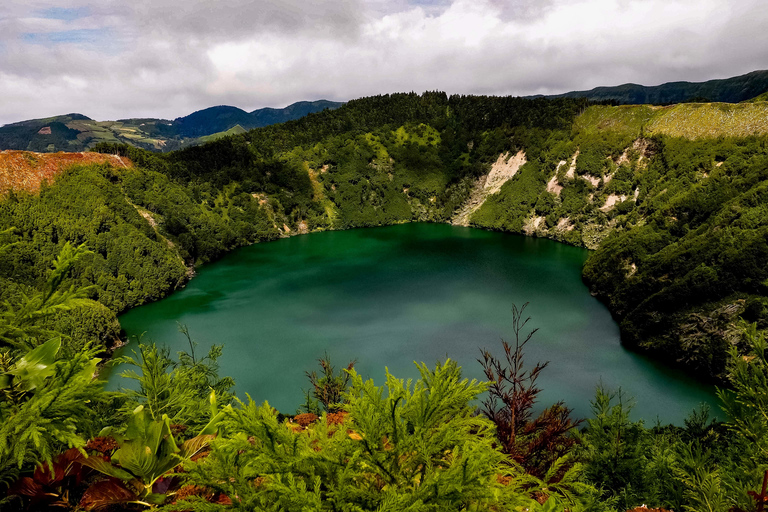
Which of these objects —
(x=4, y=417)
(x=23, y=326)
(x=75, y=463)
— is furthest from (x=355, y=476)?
(x=23, y=326)

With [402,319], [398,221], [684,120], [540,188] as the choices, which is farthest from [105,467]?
[398,221]

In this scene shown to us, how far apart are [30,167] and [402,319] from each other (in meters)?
59.8

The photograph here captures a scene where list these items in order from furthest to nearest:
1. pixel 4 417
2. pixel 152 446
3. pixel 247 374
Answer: pixel 247 374 → pixel 152 446 → pixel 4 417

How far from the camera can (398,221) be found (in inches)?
4326

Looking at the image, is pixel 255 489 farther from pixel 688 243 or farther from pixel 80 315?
pixel 688 243

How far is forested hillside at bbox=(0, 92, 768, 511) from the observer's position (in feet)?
15.8

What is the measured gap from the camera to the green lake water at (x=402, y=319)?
35125 mm

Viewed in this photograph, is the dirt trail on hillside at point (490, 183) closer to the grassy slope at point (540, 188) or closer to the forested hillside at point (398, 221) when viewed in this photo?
the forested hillside at point (398, 221)

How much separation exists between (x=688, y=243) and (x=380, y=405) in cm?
5531

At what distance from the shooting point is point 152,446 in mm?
4953

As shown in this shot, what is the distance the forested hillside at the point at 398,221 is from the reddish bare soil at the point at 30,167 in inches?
76.3

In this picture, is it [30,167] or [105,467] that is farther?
[30,167]

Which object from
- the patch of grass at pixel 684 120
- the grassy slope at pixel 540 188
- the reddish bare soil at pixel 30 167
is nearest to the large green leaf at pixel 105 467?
the grassy slope at pixel 540 188

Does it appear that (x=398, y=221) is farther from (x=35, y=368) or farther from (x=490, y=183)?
(x=35, y=368)
